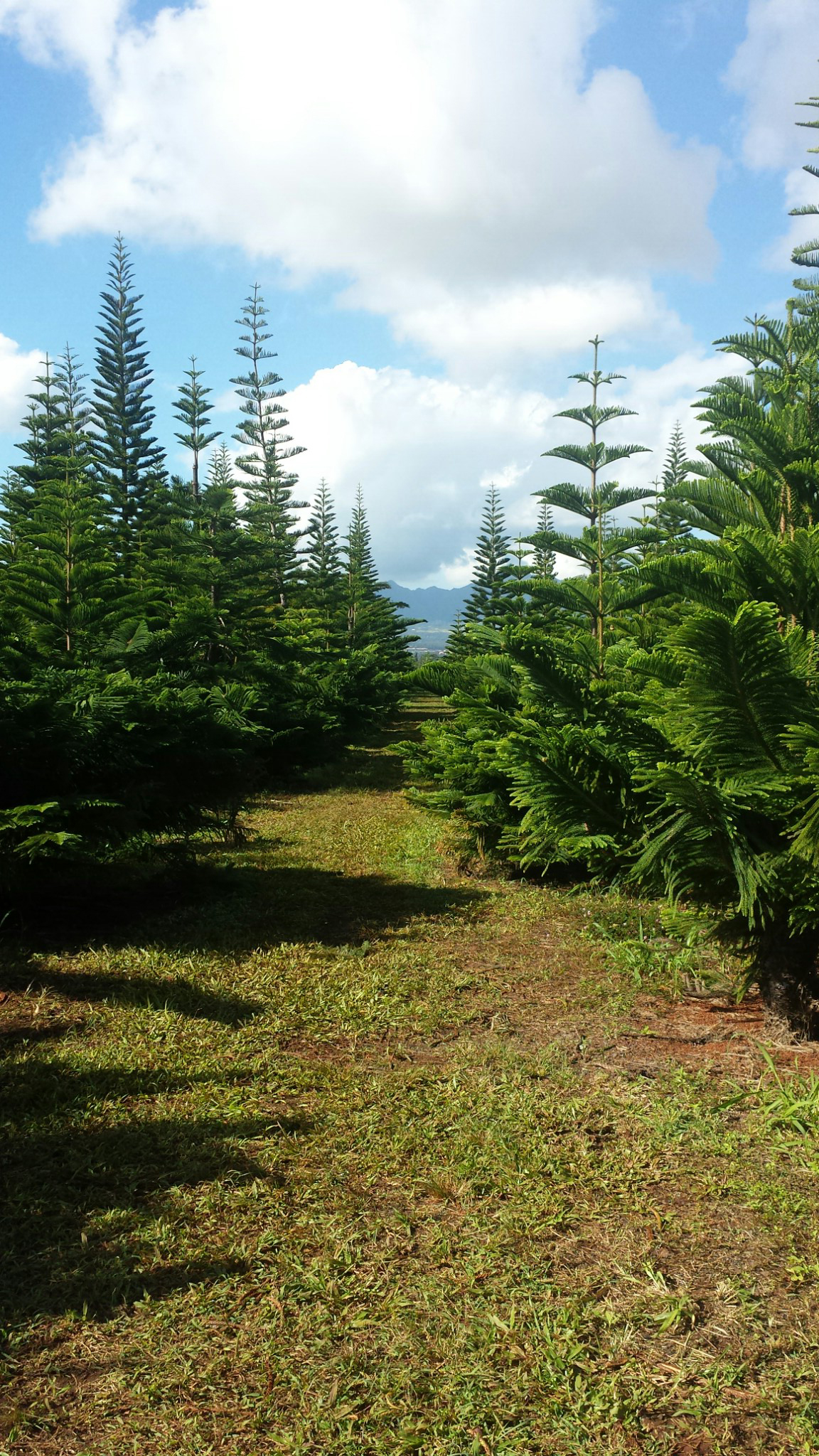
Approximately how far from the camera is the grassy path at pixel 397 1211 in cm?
177

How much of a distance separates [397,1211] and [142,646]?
12.7 feet

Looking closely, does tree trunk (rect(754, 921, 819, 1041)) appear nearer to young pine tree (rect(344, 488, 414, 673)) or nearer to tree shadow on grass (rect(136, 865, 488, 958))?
tree shadow on grass (rect(136, 865, 488, 958))

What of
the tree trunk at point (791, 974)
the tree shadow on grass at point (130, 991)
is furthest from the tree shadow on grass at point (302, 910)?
the tree trunk at point (791, 974)

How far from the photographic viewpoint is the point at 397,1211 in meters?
2.38

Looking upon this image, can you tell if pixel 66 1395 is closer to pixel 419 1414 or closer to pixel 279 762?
pixel 419 1414

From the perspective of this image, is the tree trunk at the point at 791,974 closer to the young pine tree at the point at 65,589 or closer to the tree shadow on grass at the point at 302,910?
the tree shadow on grass at the point at 302,910

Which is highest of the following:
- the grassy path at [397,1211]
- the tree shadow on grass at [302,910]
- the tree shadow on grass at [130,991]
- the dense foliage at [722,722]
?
the dense foliage at [722,722]

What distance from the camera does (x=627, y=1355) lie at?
1873 millimetres

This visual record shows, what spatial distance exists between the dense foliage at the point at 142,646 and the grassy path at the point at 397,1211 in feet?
2.93

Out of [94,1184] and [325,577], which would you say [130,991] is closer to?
[94,1184]

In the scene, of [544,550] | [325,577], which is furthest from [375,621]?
[544,550]

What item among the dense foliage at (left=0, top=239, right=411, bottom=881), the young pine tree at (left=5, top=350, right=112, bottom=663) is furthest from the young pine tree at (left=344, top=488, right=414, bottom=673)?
the young pine tree at (left=5, top=350, right=112, bottom=663)

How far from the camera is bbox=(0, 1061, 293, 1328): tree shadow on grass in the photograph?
2117 millimetres

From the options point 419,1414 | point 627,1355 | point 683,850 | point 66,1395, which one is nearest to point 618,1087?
point 683,850
